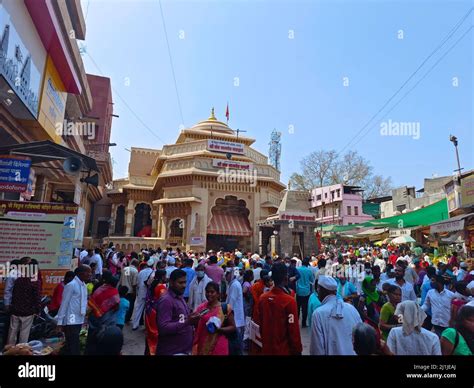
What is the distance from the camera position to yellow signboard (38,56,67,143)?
796 cm

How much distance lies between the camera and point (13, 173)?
614 cm

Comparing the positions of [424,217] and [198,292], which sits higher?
[424,217]

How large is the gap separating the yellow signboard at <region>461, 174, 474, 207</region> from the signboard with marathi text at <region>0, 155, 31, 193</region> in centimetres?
1613

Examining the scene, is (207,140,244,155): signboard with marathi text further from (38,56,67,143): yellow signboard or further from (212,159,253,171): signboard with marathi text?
(38,56,67,143): yellow signboard

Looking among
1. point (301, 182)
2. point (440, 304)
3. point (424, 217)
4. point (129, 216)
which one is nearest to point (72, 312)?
point (440, 304)

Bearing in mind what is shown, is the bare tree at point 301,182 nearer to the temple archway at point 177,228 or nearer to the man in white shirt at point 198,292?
the temple archway at point 177,228

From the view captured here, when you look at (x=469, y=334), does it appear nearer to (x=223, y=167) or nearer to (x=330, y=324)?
(x=330, y=324)

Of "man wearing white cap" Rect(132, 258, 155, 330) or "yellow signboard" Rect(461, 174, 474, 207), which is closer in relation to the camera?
"man wearing white cap" Rect(132, 258, 155, 330)

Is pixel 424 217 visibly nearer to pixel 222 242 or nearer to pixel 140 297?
pixel 222 242

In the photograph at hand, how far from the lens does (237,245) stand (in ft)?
77.2

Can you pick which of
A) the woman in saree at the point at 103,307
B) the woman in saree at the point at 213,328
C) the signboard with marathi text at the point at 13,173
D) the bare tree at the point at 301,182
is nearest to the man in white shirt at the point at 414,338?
the woman in saree at the point at 213,328

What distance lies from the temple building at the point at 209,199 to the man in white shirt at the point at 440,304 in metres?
15.9

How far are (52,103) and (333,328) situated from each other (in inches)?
384

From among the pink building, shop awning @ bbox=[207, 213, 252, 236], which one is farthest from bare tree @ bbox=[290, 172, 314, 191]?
shop awning @ bbox=[207, 213, 252, 236]
